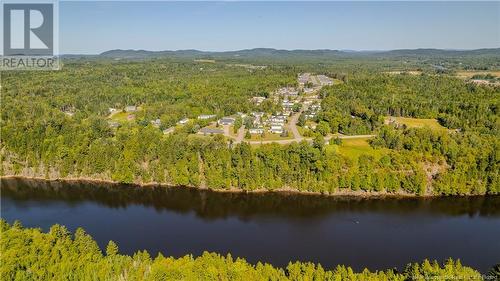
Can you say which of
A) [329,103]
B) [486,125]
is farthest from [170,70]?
[486,125]

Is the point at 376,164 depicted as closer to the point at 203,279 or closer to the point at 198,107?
the point at 203,279

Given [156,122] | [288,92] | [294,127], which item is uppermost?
[288,92]

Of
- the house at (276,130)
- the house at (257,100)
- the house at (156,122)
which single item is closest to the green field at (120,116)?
the house at (156,122)

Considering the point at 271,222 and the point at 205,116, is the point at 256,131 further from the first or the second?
the point at 271,222

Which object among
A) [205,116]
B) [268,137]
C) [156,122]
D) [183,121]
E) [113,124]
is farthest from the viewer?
[205,116]

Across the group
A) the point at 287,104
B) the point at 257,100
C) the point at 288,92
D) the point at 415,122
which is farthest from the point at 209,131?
the point at 288,92

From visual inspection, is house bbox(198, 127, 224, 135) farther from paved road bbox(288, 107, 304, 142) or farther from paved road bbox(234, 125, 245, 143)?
paved road bbox(288, 107, 304, 142)
